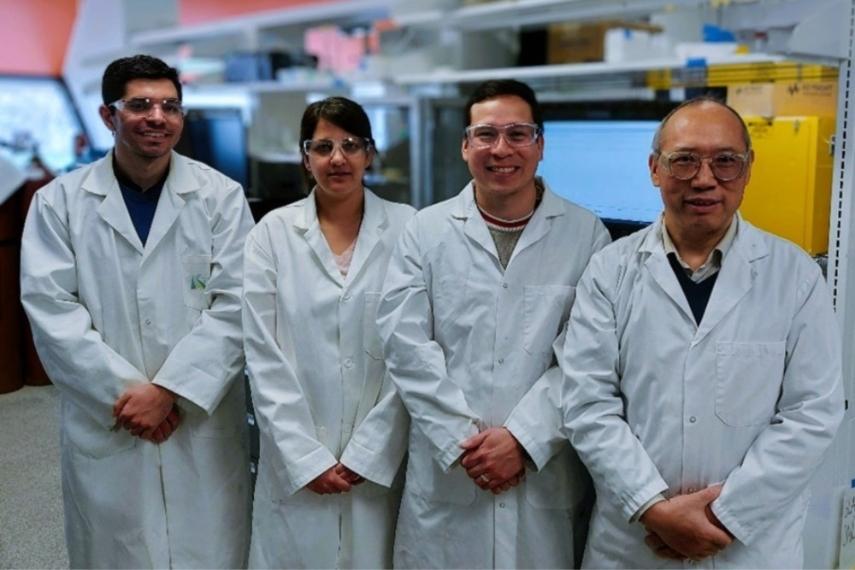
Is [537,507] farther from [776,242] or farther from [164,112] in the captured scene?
[164,112]

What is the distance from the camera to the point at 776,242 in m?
1.42

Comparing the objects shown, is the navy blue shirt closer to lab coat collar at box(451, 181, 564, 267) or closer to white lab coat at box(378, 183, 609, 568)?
white lab coat at box(378, 183, 609, 568)

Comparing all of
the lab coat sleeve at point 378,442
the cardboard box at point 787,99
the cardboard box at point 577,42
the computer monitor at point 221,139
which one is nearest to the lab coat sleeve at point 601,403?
the lab coat sleeve at point 378,442

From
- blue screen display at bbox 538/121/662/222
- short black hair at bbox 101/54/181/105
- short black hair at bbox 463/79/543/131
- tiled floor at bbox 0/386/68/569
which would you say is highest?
short black hair at bbox 101/54/181/105

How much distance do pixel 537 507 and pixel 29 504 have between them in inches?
45.2

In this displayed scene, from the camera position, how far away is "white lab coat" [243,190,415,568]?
5.44 ft

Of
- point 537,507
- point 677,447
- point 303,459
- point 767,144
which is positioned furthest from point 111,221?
point 767,144

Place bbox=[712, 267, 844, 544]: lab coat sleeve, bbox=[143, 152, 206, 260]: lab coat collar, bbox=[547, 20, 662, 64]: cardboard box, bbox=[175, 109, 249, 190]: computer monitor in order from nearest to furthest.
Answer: bbox=[712, 267, 844, 544]: lab coat sleeve, bbox=[143, 152, 206, 260]: lab coat collar, bbox=[175, 109, 249, 190]: computer monitor, bbox=[547, 20, 662, 64]: cardboard box

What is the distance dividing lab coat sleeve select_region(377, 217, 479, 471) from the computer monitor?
233 centimetres

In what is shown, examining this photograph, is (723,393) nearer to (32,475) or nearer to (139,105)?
(139,105)

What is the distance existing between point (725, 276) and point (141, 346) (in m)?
1.20

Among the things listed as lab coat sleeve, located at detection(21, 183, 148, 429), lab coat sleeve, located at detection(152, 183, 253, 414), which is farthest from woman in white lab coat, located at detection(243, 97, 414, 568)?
lab coat sleeve, located at detection(21, 183, 148, 429)

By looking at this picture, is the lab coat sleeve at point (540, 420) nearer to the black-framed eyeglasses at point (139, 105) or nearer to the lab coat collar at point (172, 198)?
the lab coat collar at point (172, 198)

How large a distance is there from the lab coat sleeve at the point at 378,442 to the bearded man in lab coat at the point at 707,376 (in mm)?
393
